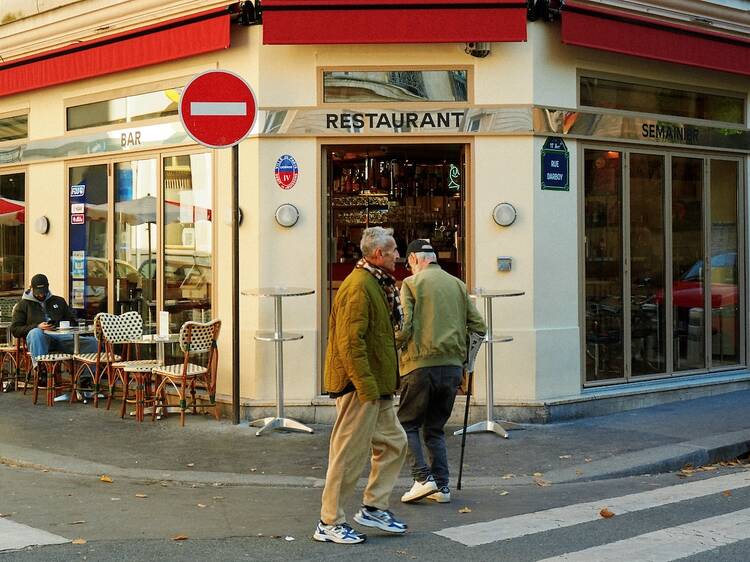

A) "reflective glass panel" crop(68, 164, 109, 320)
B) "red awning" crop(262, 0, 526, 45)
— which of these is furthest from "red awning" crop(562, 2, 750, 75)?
"reflective glass panel" crop(68, 164, 109, 320)

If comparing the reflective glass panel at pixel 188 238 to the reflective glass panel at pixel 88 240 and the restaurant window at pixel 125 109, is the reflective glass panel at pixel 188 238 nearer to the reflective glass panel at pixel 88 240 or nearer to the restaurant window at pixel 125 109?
the restaurant window at pixel 125 109

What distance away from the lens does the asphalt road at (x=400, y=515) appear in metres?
6.48

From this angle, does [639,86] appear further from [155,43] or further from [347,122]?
[155,43]

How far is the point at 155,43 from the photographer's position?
11.8m

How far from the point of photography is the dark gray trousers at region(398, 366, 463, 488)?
7.90 m

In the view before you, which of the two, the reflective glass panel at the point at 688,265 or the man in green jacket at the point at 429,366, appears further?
the reflective glass panel at the point at 688,265

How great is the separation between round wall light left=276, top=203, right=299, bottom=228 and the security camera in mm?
2443

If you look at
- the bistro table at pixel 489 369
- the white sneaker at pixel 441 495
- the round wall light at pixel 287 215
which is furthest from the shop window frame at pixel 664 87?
the white sneaker at pixel 441 495

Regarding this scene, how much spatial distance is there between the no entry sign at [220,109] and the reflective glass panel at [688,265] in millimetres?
5425

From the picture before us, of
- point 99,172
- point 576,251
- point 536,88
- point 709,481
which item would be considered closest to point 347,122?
point 536,88

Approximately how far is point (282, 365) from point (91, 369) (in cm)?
331

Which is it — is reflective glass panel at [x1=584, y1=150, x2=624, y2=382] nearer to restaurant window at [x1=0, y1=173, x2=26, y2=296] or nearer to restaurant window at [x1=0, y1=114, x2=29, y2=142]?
restaurant window at [x1=0, y1=114, x2=29, y2=142]

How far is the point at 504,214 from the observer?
442 inches

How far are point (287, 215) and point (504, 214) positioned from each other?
7.39 feet
